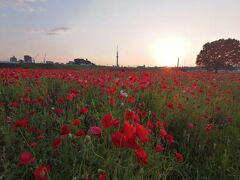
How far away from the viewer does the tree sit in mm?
48781

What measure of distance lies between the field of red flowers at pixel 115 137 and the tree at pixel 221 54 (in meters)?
42.9

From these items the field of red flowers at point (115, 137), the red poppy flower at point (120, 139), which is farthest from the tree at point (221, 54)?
the red poppy flower at point (120, 139)

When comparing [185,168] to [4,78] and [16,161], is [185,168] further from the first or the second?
[4,78]

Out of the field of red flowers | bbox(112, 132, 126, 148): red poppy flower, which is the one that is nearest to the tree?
the field of red flowers

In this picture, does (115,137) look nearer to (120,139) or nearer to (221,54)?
(120,139)

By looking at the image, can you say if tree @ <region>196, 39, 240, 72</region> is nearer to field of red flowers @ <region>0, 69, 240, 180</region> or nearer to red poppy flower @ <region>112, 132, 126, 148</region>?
field of red flowers @ <region>0, 69, 240, 180</region>

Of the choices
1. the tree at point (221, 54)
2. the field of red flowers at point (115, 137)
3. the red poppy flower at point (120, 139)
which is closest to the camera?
the red poppy flower at point (120, 139)

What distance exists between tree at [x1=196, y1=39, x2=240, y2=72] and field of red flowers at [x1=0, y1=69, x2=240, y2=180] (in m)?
42.9

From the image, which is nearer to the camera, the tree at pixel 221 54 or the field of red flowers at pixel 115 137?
the field of red flowers at pixel 115 137

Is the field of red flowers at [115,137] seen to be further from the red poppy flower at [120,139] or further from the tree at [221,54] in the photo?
the tree at [221,54]

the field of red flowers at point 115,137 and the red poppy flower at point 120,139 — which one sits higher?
the red poppy flower at point 120,139

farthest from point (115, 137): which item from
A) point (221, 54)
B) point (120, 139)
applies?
point (221, 54)

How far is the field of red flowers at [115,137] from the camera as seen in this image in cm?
302

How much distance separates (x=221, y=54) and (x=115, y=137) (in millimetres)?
49068
